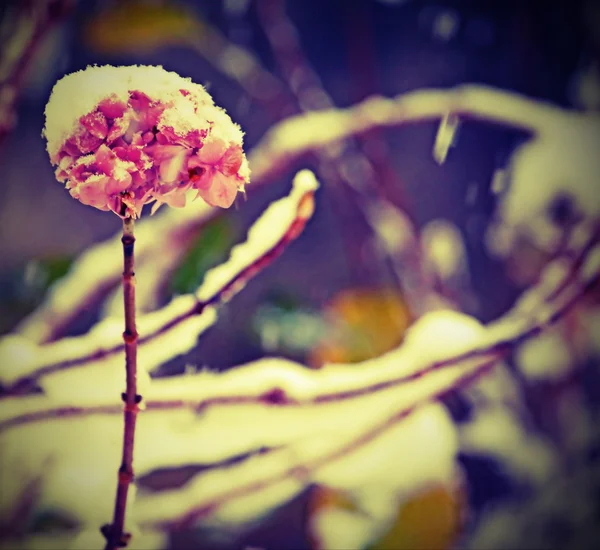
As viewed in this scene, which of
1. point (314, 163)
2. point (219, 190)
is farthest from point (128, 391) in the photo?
point (314, 163)

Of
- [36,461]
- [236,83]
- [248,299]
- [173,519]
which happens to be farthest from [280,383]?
[236,83]

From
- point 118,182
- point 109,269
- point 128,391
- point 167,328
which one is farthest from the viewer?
point 109,269

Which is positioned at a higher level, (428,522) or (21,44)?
(21,44)

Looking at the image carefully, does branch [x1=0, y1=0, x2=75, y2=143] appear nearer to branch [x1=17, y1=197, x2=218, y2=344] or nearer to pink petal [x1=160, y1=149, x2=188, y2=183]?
branch [x1=17, y1=197, x2=218, y2=344]

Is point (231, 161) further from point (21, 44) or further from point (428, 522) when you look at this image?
point (428, 522)

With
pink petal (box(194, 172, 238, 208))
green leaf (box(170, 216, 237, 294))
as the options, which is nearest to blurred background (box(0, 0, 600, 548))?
green leaf (box(170, 216, 237, 294))
